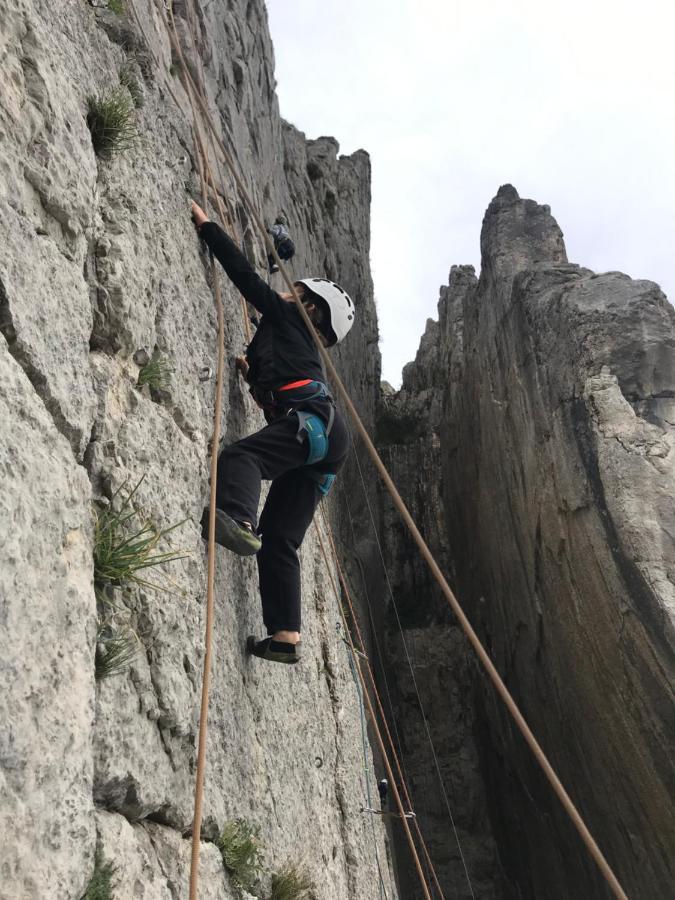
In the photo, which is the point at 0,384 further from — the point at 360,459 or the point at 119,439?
the point at 360,459

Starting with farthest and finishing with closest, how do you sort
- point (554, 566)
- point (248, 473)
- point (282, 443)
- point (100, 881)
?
1. point (554, 566)
2. point (282, 443)
3. point (248, 473)
4. point (100, 881)

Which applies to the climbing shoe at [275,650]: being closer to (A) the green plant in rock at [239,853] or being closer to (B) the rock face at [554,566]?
(A) the green plant in rock at [239,853]

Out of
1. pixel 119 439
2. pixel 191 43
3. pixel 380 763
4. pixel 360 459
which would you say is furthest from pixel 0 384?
pixel 360 459

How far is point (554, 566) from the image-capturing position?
885 centimetres

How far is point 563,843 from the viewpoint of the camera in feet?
30.9

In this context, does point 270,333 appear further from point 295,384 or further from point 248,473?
point 248,473

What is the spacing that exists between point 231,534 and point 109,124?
2.05 m

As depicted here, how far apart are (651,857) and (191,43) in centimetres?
839

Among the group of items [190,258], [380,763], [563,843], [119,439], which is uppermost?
[190,258]

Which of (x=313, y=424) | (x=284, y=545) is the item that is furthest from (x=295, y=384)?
(x=284, y=545)

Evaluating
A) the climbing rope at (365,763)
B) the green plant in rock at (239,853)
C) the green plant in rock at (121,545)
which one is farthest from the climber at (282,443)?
the climbing rope at (365,763)

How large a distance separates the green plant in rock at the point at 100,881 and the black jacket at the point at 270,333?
306cm

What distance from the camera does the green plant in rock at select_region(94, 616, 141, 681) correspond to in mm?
2693

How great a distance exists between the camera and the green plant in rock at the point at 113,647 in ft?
8.84
